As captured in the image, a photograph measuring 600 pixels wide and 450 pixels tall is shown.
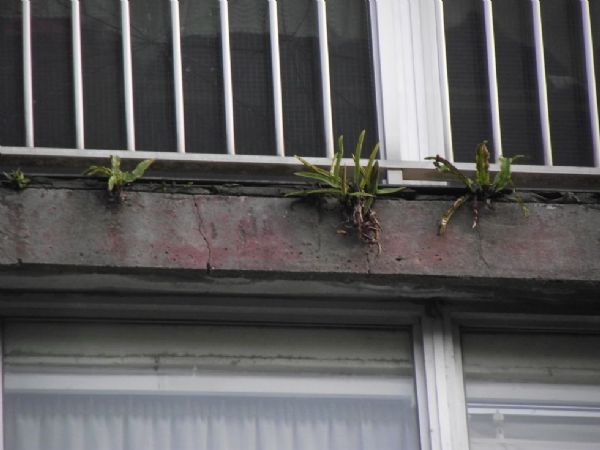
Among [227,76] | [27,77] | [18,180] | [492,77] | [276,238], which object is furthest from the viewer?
[492,77]

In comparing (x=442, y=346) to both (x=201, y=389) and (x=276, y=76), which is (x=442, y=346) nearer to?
(x=201, y=389)

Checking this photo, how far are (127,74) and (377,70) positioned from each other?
1.09 metres

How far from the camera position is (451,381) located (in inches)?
268

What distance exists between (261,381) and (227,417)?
21 cm

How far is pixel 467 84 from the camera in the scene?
7258 mm

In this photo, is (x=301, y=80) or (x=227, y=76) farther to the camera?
(x=301, y=80)

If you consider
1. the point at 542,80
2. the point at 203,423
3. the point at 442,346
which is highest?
the point at 542,80

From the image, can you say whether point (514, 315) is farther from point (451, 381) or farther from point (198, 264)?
point (198, 264)

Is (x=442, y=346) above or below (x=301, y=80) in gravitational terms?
below

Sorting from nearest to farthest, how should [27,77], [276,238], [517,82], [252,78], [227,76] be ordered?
[276,238]
[27,77]
[227,76]
[252,78]
[517,82]

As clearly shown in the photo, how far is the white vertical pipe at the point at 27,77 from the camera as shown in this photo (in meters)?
6.77

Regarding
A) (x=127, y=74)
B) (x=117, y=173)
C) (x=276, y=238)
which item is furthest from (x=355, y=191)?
(x=127, y=74)

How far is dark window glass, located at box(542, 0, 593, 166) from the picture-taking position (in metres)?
7.30

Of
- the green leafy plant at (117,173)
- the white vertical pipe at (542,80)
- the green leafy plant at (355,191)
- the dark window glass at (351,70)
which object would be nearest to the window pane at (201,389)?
the green leafy plant at (355,191)
